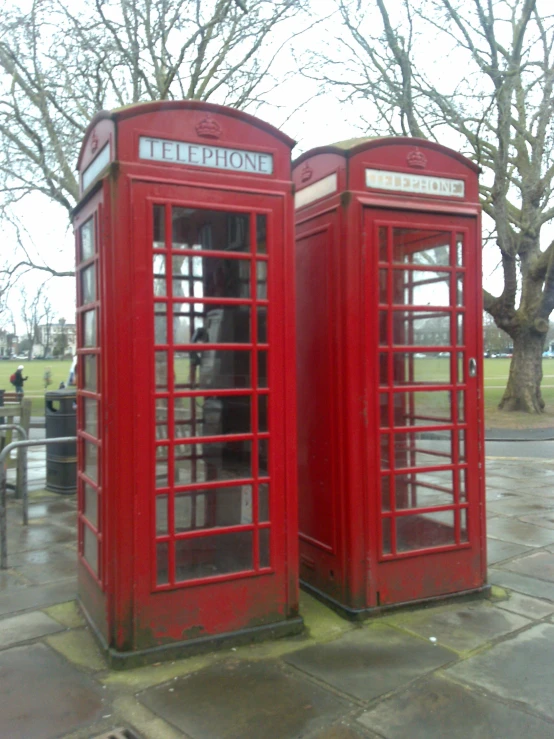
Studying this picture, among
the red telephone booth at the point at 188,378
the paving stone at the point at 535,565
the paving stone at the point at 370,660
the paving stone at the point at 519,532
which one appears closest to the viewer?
the paving stone at the point at 370,660

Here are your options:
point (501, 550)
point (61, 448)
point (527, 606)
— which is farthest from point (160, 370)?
point (61, 448)

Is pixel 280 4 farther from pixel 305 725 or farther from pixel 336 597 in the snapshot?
pixel 305 725

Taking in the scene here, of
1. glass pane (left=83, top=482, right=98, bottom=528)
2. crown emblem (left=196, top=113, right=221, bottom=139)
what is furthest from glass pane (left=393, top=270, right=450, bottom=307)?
glass pane (left=83, top=482, right=98, bottom=528)

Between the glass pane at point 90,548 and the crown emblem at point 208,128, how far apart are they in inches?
85.0

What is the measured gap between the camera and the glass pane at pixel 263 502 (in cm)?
358

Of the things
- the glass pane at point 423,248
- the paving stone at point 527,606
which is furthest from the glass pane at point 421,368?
the paving stone at point 527,606

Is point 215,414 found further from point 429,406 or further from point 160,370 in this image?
point 429,406

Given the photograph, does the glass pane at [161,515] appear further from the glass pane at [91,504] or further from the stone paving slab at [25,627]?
the stone paving slab at [25,627]

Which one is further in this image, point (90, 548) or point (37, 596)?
point (37, 596)

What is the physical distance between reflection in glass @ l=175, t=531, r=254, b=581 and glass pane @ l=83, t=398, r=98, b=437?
0.76 meters

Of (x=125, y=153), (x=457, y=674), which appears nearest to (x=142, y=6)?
(x=125, y=153)

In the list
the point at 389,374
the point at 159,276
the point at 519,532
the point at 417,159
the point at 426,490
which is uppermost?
the point at 417,159

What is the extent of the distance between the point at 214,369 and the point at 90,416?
754mm

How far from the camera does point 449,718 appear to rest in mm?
2818
